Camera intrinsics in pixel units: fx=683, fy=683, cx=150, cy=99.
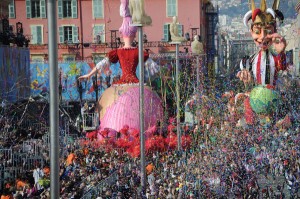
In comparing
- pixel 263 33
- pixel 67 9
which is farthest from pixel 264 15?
pixel 67 9

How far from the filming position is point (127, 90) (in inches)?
826

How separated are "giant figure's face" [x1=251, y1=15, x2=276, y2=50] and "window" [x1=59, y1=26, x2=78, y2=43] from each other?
55.9 ft

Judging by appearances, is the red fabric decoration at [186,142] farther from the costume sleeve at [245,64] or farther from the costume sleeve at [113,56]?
the costume sleeve at [113,56]

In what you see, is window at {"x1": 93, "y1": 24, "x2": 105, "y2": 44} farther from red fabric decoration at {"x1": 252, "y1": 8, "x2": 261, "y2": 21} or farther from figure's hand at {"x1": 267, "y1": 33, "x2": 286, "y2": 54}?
figure's hand at {"x1": 267, "y1": 33, "x2": 286, "y2": 54}

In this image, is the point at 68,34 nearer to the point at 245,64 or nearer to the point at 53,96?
the point at 245,64

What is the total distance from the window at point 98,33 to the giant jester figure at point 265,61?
15.4m

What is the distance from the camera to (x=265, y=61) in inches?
836

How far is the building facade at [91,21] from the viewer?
36.7 meters

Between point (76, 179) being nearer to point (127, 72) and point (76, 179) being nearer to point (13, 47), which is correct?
point (127, 72)

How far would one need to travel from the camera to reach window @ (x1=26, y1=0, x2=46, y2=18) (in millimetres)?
37438

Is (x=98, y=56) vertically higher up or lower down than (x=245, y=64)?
higher up

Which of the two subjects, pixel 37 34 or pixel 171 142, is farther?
pixel 37 34

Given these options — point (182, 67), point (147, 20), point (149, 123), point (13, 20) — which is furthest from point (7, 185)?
point (13, 20)

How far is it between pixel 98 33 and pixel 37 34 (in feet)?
11.2
